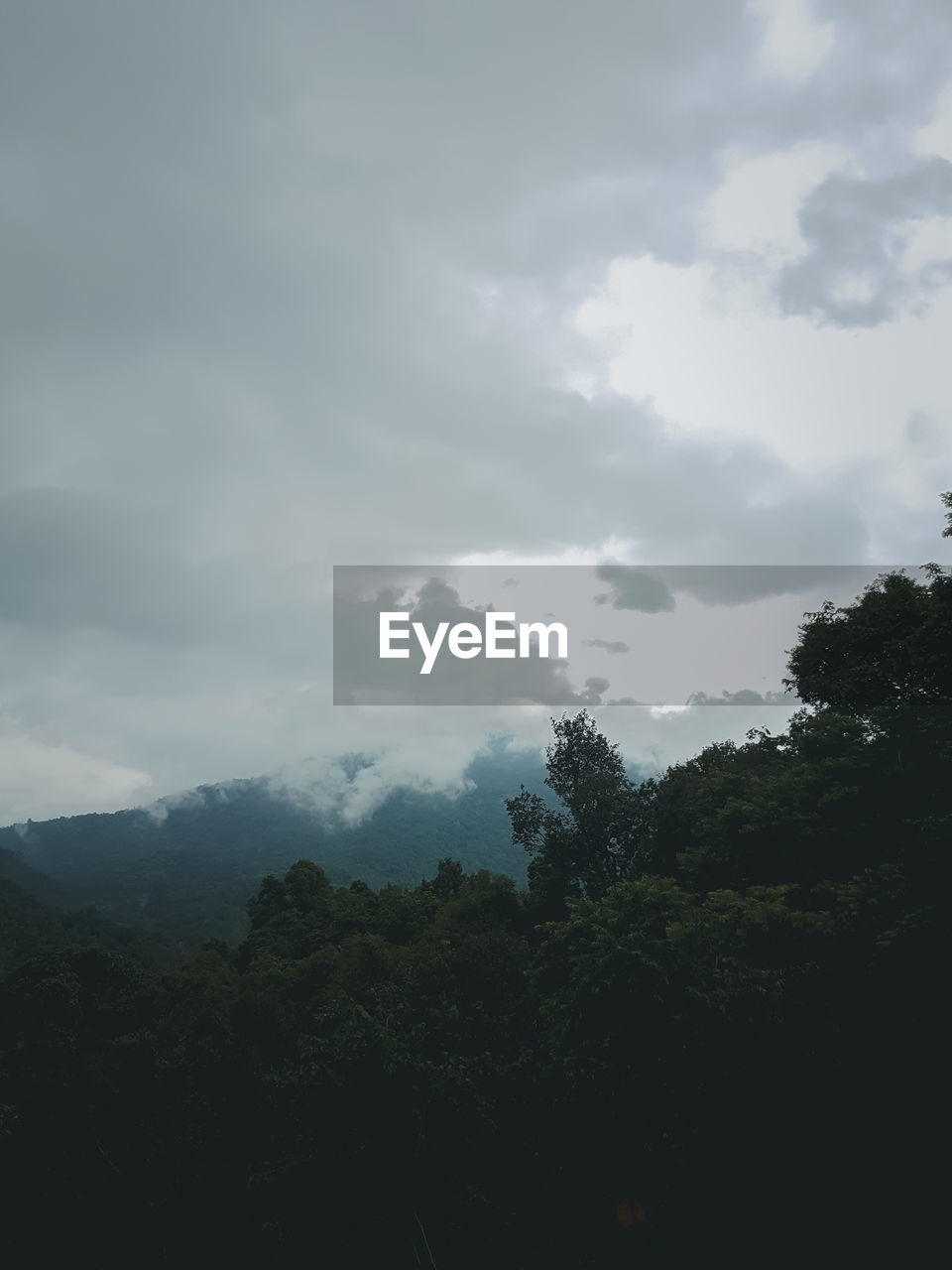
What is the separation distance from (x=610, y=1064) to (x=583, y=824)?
1440cm

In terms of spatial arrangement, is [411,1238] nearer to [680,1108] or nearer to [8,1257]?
[680,1108]

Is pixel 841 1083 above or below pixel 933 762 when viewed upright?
below

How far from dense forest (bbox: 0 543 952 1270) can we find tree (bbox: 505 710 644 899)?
0.82ft

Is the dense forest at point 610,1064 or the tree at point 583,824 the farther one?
the tree at point 583,824

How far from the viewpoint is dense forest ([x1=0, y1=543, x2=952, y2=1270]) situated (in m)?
17.3

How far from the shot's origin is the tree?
3366 centimetres

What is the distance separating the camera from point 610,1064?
2016 centimetres

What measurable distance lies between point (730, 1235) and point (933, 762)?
1484 cm

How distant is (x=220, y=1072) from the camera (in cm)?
2680

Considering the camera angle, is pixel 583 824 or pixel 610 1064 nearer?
pixel 610 1064

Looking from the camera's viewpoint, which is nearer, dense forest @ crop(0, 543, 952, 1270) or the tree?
dense forest @ crop(0, 543, 952, 1270)

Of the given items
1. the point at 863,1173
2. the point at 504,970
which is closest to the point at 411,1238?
the point at 504,970

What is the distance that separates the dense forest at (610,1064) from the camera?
17.3 m

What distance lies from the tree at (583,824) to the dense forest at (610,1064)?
251 millimetres
